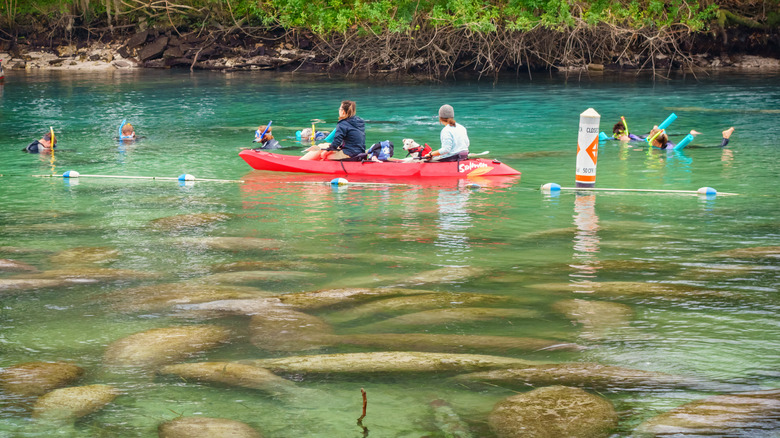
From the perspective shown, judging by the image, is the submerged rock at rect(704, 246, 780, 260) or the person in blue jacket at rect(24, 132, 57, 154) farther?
the person in blue jacket at rect(24, 132, 57, 154)

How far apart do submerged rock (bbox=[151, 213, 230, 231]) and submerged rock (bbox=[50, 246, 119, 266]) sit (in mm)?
1187

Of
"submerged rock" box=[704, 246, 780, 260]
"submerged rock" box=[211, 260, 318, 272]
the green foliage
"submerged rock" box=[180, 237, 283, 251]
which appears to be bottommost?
"submerged rock" box=[211, 260, 318, 272]

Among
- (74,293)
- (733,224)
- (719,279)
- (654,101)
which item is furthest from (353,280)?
(654,101)

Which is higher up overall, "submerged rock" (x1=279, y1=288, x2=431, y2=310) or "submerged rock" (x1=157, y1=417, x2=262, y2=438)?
"submerged rock" (x1=279, y1=288, x2=431, y2=310)

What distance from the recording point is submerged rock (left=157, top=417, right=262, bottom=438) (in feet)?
14.1

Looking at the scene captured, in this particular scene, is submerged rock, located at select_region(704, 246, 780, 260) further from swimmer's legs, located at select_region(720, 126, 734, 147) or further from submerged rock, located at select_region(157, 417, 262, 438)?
swimmer's legs, located at select_region(720, 126, 734, 147)

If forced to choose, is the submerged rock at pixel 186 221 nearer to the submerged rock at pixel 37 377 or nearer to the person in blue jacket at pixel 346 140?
the person in blue jacket at pixel 346 140

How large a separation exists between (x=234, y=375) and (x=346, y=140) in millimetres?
8386

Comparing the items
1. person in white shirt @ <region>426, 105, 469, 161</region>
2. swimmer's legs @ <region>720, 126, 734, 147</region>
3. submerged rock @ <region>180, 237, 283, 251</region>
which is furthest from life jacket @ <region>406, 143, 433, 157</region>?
swimmer's legs @ <region>720, 126, 734, 147</region>

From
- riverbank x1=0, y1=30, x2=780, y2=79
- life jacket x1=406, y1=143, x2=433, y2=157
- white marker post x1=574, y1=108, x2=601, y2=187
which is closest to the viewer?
white marker post x1=574, y1=108, x2=601, y2=187

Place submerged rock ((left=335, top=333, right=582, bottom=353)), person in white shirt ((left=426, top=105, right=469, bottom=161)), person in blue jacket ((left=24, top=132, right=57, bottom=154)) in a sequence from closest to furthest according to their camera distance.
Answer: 1. submerged rock ((left=335, top=333, right=582, bottom=353))
2. person in white shirt ((left=426, top=105, right=469, bottom=161))
3. person in blue jacket ((left=24, top=132, right=57, bottom=154))

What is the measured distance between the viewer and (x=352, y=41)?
3556cm

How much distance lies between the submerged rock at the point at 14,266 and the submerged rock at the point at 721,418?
597 centimetres

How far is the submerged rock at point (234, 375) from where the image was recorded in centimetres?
499
